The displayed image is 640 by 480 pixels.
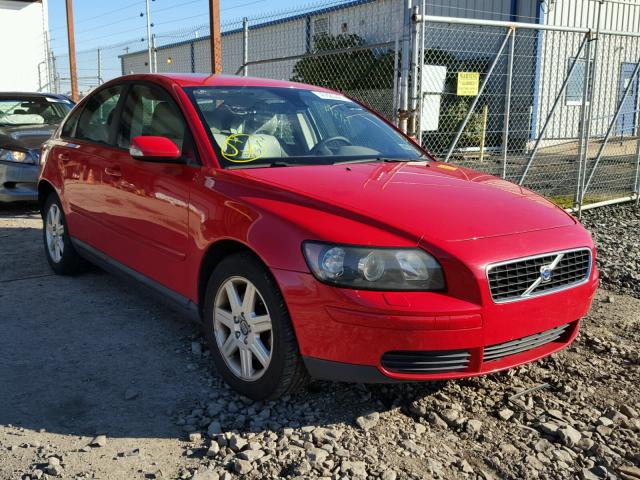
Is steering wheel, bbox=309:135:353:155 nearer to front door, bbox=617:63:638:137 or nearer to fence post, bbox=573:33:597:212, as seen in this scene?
fence post, bbox=573:33:597:212

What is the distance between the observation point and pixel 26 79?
806 inches

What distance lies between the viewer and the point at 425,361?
2.75 metres

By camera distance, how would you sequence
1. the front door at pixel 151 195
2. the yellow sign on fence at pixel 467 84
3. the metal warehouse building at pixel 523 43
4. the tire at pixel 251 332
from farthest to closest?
Result: 1. the metal warehouse building at pixel 523 43
2. the yellow sign on fence at pixel 467 84
3. the front door at pixel 151 195
4. the tire at pixel 251 332

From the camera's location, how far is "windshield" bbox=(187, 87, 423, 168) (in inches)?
144

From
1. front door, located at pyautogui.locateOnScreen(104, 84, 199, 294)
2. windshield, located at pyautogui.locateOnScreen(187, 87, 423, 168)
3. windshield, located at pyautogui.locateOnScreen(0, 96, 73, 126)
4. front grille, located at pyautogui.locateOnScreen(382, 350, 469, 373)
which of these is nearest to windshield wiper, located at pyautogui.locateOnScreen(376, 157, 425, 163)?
windshield, located at pyautogui.locateOnScreen(187, 87, 423, 168)

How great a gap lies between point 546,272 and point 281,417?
55.4 inches

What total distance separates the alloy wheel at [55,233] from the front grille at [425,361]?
3.54 m

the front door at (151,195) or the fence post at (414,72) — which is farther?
the fence post at (414,72)

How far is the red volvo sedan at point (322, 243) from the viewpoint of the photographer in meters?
2.70

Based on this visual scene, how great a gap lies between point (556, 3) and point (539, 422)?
1556 cm

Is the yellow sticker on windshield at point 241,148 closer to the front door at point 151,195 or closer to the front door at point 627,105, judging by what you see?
the front door at point 151,195

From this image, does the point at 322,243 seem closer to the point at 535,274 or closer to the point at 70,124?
the point at 535,274

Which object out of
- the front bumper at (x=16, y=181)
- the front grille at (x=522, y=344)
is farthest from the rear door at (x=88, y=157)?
the front grille at (x=522, y=344)

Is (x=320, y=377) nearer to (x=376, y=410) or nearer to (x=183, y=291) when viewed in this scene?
(x=376, y=410)
